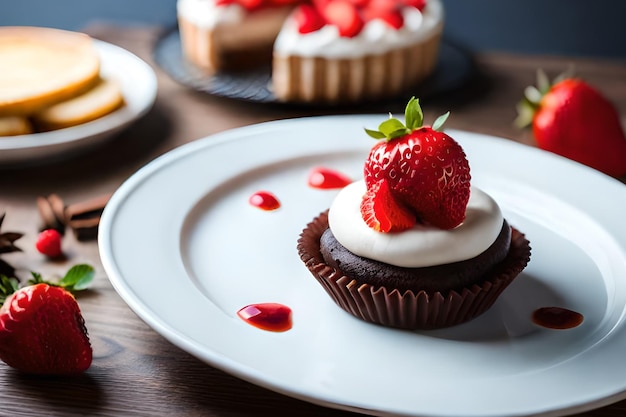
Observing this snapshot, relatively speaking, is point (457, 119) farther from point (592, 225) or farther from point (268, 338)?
point (268, 338)

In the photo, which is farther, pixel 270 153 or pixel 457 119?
pixel 457 119

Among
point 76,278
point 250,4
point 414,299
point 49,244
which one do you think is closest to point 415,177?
point 414,299

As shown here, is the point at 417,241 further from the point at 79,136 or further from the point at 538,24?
the point at 538,24

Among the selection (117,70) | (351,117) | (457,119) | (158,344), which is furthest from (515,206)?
(117,70)

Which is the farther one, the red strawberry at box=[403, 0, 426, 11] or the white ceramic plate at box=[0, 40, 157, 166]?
the red strawberry at box=[403, 0, 426, 11]

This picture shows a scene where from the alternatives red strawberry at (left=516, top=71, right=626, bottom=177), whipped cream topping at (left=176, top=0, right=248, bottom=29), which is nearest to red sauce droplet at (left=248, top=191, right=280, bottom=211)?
red strawberry at (left=516, top=71, right=626, bottom=177)

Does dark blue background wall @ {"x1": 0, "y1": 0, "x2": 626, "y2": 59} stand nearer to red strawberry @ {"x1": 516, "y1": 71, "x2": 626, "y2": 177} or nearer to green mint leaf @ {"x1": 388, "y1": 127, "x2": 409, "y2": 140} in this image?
red strawberry @ {"x1": 516, "y1": 71, "x2": 626, "y2": 177}
